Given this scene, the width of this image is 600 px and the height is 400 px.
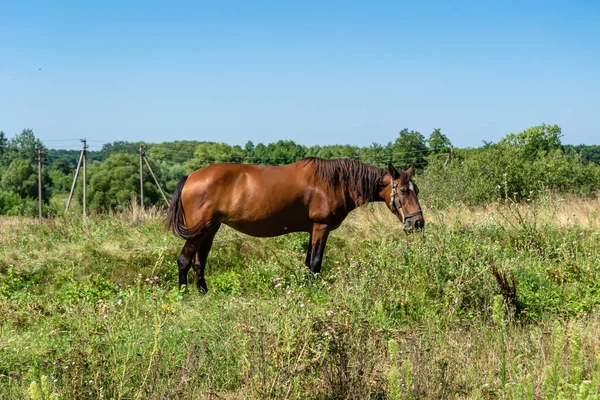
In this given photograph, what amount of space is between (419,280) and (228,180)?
3.00m

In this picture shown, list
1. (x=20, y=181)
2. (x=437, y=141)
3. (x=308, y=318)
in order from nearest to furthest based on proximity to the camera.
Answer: (x=308, y=318)
(x=437, y=141)
(x=20, y=181)

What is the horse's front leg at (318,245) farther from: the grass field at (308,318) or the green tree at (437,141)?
the green tree at (437,141)

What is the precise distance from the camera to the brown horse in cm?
775

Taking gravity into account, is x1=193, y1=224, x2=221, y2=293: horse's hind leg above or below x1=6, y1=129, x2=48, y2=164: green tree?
below

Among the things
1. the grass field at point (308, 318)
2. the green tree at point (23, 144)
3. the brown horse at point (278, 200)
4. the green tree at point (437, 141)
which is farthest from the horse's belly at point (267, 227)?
the green tree at point (23, 144)

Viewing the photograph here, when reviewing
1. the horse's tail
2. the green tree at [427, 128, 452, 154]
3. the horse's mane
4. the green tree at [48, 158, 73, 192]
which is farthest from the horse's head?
the green tree at [48, 158, 73, 192]

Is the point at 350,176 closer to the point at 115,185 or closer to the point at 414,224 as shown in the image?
the point at 414,224

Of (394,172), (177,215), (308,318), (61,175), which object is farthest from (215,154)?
(308,318)

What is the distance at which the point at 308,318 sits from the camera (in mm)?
4066

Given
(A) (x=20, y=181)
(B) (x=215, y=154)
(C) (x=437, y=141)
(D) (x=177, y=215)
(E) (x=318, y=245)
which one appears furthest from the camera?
(B) (x=215, y=154)

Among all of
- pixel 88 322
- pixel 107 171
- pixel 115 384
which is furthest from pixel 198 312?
pixel 107 171

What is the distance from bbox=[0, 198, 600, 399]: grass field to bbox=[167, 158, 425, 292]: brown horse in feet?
1.81

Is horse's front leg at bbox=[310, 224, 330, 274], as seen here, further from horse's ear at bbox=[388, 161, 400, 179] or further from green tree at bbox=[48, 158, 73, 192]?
green tree at bbox=[48, 158, 73, 192]

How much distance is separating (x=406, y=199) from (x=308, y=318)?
4.28m
